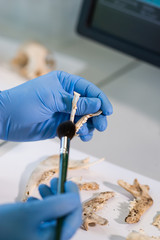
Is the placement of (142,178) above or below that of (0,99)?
below

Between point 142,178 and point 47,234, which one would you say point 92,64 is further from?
point 47,234

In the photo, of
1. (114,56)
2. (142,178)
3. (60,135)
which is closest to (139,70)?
(114,56)

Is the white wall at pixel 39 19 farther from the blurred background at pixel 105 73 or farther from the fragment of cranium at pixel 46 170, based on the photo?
the fragment of cranium at pixel 46 170

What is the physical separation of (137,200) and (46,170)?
0.21 m

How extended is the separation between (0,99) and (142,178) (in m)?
0.38

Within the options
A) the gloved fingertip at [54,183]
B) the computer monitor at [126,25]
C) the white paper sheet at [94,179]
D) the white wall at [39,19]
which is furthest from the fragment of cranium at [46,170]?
the white wall at [39,19]

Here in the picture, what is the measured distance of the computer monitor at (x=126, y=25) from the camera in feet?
3.64

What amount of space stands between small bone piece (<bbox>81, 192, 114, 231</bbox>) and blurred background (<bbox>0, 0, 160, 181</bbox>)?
0.15 meters

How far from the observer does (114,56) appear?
1.52m

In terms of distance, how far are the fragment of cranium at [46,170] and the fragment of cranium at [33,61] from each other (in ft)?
1.60

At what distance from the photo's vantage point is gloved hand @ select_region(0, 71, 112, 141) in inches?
30.7


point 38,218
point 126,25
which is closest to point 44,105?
point 38,218

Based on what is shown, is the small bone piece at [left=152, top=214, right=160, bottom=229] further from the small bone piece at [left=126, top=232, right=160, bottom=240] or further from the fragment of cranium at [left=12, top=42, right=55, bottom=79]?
the fragment of cranium at [left=12, top=42, right=55, bottom=79]

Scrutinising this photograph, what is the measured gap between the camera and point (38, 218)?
0.54 meters
